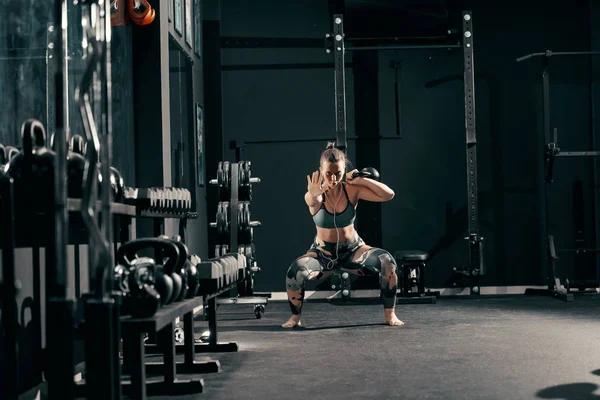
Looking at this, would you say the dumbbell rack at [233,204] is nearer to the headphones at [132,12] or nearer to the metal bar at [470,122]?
the headphones at [132,12]

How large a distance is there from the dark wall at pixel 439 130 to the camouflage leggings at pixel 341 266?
2275 millimetres

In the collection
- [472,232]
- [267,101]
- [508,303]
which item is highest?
[267,101]

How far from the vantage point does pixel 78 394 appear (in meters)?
3.25

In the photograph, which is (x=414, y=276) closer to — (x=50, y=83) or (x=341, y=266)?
(x=341, y=266)

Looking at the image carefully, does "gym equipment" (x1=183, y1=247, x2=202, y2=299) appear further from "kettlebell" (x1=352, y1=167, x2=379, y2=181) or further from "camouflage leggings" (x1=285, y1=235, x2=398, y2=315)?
"kettlebell" (x1=352, y1=167, x2=379, y2=181)

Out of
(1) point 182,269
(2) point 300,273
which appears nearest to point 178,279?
(1) point 182,269

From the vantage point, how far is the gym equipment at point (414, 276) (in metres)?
6.97

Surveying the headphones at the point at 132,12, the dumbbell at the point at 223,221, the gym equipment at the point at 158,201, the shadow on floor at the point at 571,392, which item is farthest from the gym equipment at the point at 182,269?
the dumbbell at the point at 223,221

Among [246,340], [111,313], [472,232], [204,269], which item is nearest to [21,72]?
[204,269]

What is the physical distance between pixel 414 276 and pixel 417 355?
301cm

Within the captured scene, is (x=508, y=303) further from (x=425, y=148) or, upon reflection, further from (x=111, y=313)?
(x=111, y=313)

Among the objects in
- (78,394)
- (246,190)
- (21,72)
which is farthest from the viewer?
(246,190)

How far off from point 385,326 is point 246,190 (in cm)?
150

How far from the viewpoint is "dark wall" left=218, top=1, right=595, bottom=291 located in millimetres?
7781
